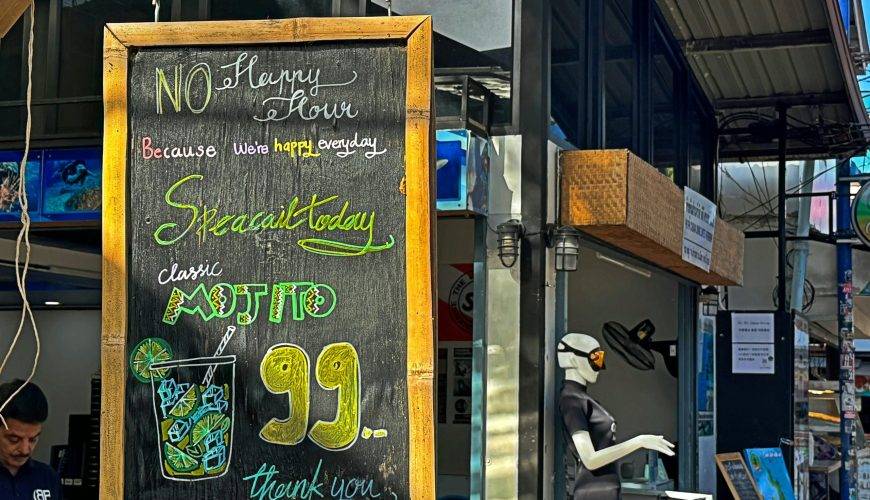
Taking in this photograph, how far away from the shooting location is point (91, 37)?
9.21 meters

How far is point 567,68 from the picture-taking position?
8398mm

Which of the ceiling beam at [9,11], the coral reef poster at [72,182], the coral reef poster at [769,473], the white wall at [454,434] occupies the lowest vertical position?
the coral reef poster at [769,473]

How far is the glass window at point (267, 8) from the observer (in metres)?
8.25

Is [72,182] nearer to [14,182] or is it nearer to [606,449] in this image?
[14,182]

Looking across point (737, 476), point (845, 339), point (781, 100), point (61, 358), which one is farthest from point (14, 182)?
point (845, 339)

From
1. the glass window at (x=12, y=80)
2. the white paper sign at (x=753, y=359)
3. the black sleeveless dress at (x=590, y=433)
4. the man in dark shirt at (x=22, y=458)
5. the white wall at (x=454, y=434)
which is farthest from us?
the white paper sign at (x=753, y=359)

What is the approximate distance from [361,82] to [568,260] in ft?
12.1

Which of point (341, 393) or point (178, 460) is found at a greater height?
point (341, 393)

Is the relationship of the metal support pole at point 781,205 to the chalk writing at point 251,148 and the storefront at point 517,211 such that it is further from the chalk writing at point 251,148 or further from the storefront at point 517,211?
the chalk writing at point 251,148

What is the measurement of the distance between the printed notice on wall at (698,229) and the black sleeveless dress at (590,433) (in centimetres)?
270

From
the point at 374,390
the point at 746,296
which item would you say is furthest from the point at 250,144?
the point at 746,296

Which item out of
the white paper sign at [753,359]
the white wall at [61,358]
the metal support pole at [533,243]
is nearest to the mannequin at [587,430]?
the metal support pole at [533,243]

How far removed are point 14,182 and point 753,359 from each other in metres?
8.86

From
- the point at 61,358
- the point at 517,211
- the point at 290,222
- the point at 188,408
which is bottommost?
the point at 61,358
